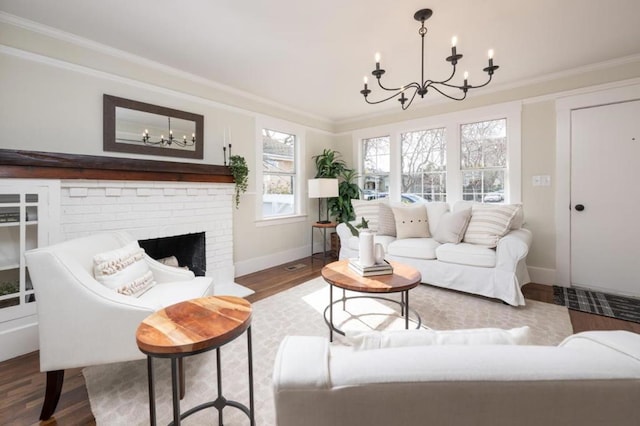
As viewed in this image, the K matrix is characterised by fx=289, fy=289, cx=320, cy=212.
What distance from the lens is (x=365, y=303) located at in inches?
111

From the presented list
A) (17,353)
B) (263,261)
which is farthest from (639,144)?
(17,353)

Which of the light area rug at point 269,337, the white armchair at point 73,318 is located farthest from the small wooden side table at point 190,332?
the white armchair at point 73,318

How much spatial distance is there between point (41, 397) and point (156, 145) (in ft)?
7.25

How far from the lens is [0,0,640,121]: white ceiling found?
2.09 metres

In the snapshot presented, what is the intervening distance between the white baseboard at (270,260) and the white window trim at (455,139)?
1.62m

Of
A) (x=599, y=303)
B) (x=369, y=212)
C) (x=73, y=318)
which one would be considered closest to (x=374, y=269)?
(x=73, y=318)

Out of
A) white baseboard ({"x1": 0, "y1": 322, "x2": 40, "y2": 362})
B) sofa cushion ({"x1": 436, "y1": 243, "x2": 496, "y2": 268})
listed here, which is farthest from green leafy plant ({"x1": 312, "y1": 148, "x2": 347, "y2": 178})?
white baseboard ({"x1": 0, "y1": 322, "x2": 40, "y2": 362})

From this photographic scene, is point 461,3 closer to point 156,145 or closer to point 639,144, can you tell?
point 639,144

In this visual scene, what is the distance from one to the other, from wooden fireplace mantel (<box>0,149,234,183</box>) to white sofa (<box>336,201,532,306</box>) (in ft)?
7.60

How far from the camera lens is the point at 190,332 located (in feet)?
3.80

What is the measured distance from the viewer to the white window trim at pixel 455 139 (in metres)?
3.57

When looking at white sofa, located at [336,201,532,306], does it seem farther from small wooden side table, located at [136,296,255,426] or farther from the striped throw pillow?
small wooden side table, located at [136,296,255,426]

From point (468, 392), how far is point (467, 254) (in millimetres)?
2760

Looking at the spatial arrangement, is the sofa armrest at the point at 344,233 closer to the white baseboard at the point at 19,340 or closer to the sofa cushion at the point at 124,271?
the sofa cushion at the point at 124,271
